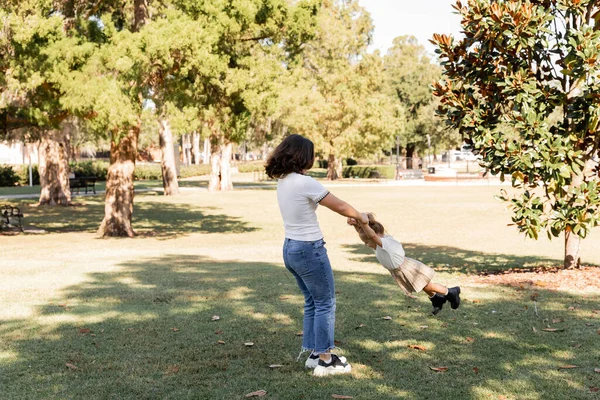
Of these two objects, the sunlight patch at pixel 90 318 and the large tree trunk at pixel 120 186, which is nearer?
the sunlight patch at pixel 90 318

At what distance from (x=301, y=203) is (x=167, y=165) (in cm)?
3552

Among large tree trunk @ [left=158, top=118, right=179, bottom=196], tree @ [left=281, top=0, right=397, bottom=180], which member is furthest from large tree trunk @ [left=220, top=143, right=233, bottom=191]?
tree @ [left=281, top=0, right=397, bottom=180]

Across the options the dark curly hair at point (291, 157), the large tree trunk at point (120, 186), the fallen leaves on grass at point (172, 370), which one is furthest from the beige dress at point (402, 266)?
the large tree trunk at point (120, 186)

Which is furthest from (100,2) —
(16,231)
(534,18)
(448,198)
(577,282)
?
(448,198)

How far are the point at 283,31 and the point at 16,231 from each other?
391 inches

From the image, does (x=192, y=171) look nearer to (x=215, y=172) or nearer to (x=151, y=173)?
(x=151, y=173)

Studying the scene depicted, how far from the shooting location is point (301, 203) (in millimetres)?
5078

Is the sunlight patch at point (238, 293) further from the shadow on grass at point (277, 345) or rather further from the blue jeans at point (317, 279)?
the blue jeans at point (317, 279)

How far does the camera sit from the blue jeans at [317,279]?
513cm

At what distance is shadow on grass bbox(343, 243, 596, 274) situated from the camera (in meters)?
12.2

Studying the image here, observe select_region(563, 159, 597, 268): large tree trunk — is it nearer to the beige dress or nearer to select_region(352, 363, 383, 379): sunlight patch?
the beige dress

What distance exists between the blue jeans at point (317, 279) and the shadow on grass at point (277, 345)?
1.08ft

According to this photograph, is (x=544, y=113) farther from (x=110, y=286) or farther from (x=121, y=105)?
(x=121, y=105)

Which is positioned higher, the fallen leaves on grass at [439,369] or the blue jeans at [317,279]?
the blue jeans at [317,279]
